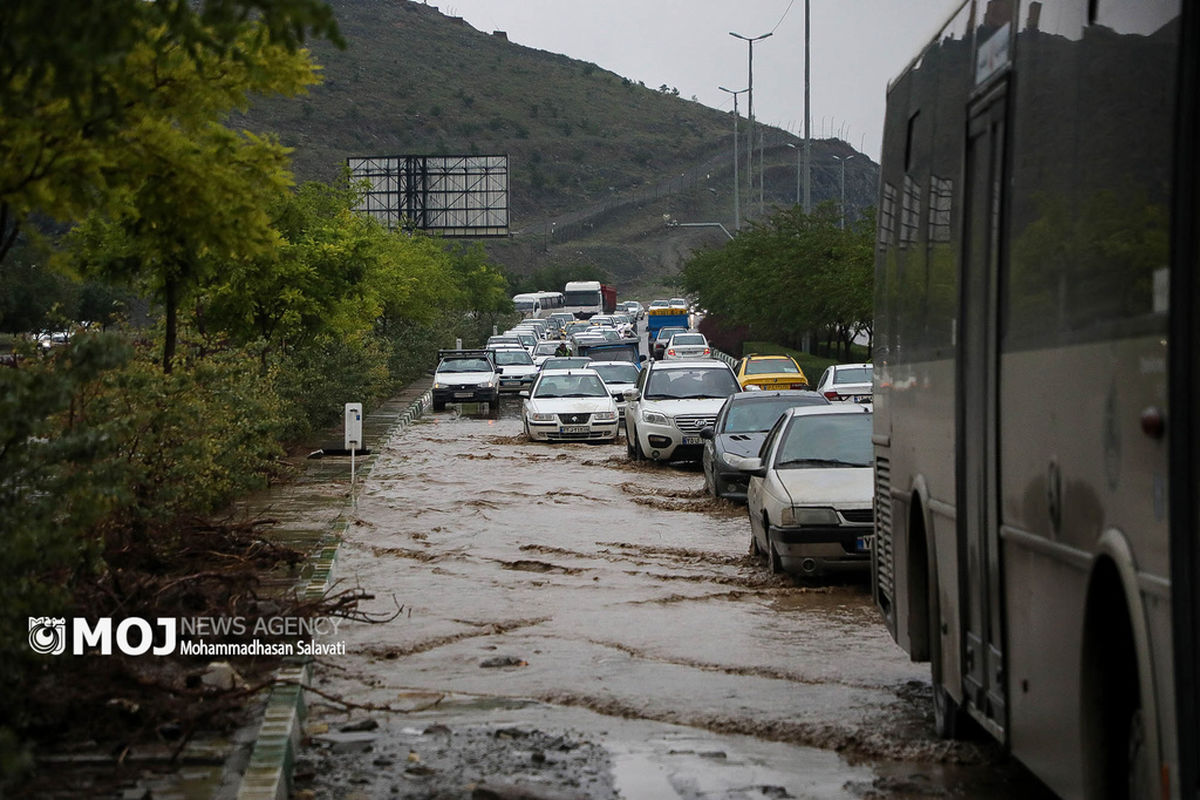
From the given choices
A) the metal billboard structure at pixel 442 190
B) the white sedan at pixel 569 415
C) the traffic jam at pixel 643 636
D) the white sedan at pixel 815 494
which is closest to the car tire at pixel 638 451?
the traffic jam at pixel 643 636

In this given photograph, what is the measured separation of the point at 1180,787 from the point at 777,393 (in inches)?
756

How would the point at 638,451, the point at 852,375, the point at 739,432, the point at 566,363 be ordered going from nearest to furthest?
the point at 739,432 → the point at 638,451 → the point at 852,375 → the point at 566,363

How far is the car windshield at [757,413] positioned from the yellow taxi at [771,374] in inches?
552

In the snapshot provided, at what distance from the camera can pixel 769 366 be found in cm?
4022

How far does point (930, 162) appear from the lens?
834 cm

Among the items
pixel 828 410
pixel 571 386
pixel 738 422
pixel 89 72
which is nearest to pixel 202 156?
pixel 89 72

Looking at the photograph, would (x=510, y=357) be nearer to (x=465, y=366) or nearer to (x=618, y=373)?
(x=465, y=366)

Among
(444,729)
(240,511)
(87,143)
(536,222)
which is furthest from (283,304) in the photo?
(536,222)

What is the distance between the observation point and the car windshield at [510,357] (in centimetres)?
5262

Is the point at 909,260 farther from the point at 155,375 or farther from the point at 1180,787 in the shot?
the point at 155,375

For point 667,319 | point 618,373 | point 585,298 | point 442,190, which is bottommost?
point 618,373

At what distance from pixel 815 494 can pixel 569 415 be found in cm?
1931

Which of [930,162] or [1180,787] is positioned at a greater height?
[930,162]

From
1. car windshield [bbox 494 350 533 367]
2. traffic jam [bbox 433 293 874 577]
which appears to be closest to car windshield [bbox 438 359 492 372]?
traffic jam [bbox 433 293 874 577]
